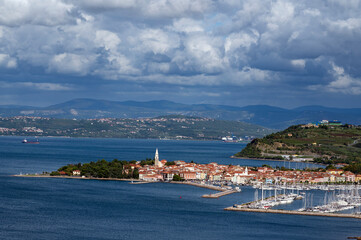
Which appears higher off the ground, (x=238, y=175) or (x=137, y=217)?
(x=238, y=175)

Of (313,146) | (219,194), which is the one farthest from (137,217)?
(313,146)

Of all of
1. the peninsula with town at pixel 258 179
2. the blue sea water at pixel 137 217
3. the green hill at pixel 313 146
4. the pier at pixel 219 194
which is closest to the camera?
the blue sea water at pixel 137 217

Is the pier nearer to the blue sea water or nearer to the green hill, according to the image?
the blue sea water

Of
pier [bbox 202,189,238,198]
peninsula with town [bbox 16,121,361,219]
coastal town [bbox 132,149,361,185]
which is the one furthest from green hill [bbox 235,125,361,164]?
pier [bbox 202,189,238,198]

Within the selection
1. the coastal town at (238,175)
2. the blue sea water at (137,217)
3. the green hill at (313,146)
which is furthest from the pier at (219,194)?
the green hill at (313,146)

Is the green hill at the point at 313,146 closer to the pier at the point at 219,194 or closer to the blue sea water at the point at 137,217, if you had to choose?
the pier at the point at 219,194

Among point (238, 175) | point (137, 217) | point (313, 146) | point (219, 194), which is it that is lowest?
point (137, 217)

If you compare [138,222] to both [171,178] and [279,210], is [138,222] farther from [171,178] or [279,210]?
[171,178]

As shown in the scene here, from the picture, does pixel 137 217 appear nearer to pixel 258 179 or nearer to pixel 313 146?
pixel 258 179
